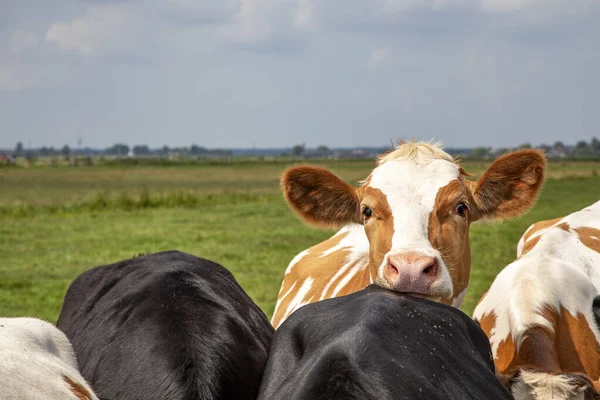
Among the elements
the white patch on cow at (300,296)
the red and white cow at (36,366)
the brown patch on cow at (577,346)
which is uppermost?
the red and white cow at (36,366)

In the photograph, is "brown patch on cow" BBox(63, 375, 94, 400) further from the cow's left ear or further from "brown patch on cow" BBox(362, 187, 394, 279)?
the cow's left ear

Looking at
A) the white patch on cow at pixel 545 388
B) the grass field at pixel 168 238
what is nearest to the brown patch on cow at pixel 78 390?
the white patch on cow at pixel 545 388

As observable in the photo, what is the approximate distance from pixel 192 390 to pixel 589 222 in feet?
13.8

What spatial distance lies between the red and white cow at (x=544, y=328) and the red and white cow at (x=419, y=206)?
0.29 m

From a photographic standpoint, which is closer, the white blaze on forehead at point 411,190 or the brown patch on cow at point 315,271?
the white blaze on forehead at point 411,190

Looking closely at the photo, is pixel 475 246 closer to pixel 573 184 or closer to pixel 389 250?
pixel 389 250

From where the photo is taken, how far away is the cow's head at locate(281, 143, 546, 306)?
11.4 feet

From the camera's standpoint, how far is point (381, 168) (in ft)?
13.7

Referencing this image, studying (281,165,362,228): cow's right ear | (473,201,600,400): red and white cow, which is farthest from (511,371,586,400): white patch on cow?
(281,165,362,228): cow's right ear

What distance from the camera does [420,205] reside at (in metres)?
3.85

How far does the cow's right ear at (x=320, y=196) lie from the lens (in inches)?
176

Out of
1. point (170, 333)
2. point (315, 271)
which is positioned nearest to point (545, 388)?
point (170, 333)

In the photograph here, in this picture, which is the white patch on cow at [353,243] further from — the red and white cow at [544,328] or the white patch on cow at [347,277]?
the red and white cow at [544,328]

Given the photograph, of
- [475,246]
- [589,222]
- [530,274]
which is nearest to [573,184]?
[475,246]
